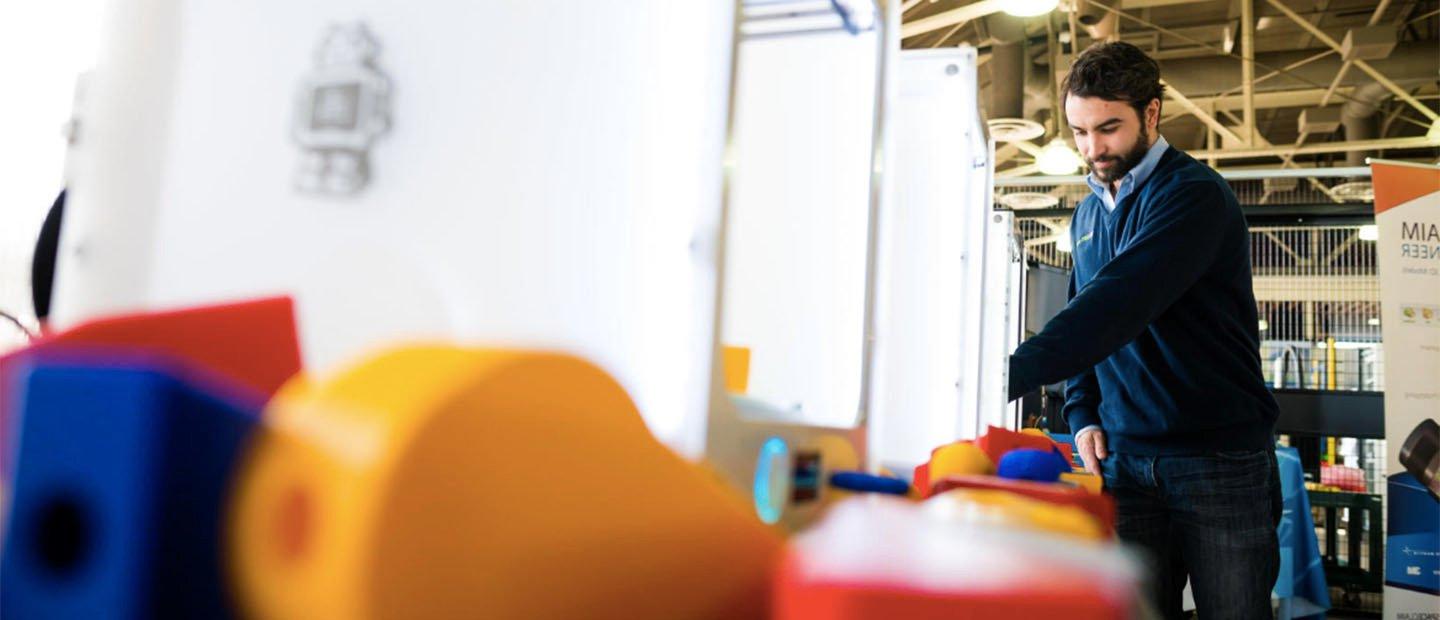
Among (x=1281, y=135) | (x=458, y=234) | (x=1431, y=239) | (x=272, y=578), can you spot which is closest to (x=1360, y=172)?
(x=1431, y=239)

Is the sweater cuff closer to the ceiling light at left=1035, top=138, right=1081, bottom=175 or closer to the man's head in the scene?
the man's head

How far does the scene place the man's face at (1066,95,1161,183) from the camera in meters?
1.42

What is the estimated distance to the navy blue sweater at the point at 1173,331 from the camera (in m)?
1.23

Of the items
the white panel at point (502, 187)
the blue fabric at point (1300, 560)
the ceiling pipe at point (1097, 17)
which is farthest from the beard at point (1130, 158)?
the ceiling pipe at point (1097, 17)

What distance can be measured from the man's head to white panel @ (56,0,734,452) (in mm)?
955

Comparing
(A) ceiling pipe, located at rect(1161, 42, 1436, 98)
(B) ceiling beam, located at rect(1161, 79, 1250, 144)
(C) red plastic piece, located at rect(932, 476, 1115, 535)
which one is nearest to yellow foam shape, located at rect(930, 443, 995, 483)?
(C) red plastic piece, located at rect(932, 476, 1115, 535)

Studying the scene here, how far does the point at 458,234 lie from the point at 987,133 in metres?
2.08

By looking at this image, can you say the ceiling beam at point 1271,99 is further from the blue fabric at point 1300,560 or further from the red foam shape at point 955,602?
the red foam shape at point 955,602

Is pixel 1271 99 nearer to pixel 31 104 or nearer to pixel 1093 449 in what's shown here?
pixel 1093 449

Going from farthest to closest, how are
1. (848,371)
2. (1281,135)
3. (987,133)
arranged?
(1281,135)
(987,133)
(848,371)

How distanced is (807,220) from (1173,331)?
22.6 inches

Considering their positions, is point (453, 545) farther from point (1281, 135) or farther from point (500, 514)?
point (1281, 135)

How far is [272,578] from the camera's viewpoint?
0.88 feet

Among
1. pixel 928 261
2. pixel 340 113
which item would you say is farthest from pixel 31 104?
pixel 928 261
